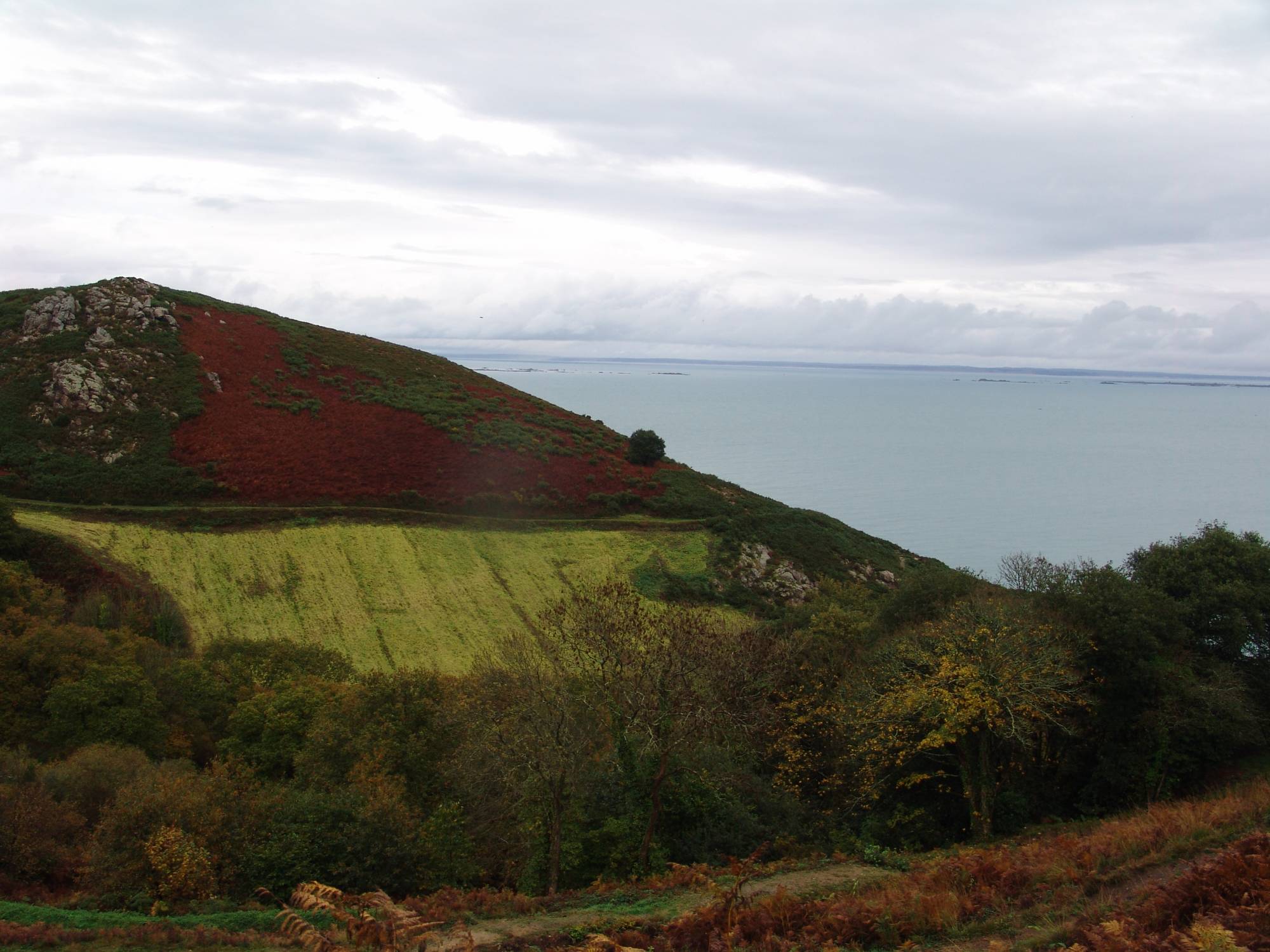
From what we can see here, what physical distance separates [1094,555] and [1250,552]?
51.4m

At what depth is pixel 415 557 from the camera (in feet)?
134

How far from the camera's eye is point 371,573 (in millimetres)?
39000

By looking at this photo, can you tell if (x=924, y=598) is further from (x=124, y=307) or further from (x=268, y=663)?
(x=124, y=307)

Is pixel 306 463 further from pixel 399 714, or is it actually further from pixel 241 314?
pixel 399 714

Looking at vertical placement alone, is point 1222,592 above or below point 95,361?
below

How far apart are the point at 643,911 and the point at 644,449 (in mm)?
43094

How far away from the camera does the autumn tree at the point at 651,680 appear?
16219 millimetres

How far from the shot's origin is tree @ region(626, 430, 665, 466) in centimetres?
5394

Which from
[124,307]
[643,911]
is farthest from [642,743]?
[124,307]

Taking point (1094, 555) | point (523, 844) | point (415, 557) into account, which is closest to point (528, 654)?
point (523, 844)

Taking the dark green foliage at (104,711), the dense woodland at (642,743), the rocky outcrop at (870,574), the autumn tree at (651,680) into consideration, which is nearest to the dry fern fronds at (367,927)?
the dense woodland at (642,743)

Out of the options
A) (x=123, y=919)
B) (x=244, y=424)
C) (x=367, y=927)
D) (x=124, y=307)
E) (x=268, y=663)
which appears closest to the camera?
(x=367, y=927)

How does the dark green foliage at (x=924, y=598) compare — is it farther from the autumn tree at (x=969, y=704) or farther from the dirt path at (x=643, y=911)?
the dirt path at (x=643, y=911)

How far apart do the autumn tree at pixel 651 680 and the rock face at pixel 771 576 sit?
25037mm
